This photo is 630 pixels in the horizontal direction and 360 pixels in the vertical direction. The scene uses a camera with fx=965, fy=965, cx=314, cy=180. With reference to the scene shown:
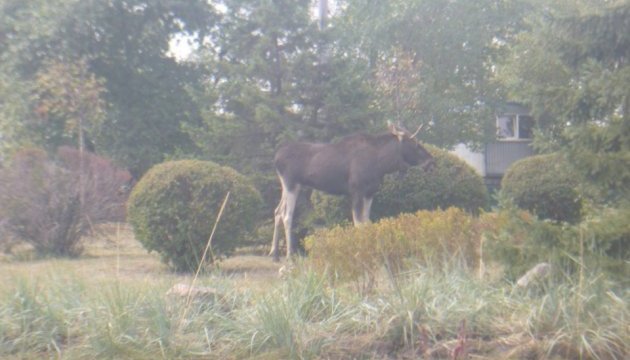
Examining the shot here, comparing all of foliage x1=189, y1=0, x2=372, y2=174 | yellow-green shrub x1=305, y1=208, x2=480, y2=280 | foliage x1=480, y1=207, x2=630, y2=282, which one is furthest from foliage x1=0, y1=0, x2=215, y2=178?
foliage x1=480, y1=207, x2=630, y2=282

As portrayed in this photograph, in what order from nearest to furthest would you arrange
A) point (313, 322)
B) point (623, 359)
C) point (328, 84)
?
point (623, 359) < point (313, 322) < point (328, 84)

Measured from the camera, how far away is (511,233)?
9281 millimetres

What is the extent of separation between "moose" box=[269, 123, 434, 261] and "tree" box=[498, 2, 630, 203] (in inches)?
231

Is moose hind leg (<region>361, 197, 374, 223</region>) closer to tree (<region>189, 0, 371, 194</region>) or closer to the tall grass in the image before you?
tree (<region>189, 0, 371, 194</region>)

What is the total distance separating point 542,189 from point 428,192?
6.23ft

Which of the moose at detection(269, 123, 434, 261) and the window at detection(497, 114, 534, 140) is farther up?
the window at detection(497, 114, 534, 140)

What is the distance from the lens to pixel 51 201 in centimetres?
1656

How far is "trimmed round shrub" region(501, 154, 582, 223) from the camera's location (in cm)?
1583

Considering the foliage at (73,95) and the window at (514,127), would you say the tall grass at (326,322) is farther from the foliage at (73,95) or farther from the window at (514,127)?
the window at (514,127)

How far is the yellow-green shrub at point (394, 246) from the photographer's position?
9891 mm

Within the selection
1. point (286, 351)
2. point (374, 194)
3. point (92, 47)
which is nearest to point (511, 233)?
point (286, 351)

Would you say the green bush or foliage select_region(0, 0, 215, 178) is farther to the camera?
foliage select_region(0, 0, 215, 178)

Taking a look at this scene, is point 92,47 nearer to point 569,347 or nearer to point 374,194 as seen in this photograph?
point 374,194

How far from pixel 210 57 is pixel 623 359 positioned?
603 inches
